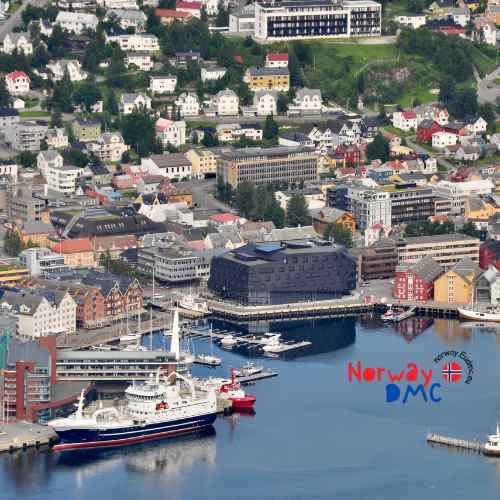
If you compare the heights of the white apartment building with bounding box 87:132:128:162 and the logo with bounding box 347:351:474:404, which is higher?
the white apartment building with bounding box 87:132:128:162

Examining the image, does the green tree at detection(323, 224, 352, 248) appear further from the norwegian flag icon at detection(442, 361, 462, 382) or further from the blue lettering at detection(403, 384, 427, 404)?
the blue lettering at detection(403, 384, 427, 404)

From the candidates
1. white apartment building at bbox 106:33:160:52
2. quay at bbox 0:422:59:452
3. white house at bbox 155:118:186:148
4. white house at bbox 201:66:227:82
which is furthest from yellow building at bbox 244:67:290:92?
quay at bbox 0:422:59:452

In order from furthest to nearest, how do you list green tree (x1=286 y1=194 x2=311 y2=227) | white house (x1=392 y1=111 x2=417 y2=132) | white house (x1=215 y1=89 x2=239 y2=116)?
white house (x1=215 y1=89 x2=239 y2=116) < white house (x1=392 y1=111 x2=417 y2=132) < green tree (x1=286 y1=194 x2=311 y2=227)

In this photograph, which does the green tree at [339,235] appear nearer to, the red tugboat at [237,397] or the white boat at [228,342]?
the white boat at [228,342]

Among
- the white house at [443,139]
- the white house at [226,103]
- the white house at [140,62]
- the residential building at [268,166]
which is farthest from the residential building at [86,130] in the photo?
the white house at [443,139]

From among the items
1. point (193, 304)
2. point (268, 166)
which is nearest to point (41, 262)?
point (193, 304)

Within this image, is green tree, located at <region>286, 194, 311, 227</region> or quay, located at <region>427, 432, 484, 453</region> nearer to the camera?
quay, located at <region>427, 432, 484, 453</region>

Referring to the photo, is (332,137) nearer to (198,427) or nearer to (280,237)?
(280,237)
